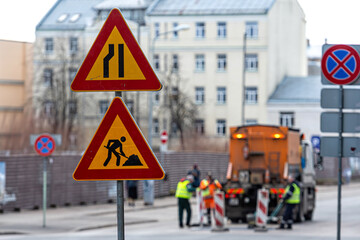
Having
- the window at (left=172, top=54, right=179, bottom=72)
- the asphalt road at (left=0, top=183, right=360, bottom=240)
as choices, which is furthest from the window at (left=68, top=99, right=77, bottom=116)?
the asphalt road at (left=0, top=183, right=360, bottom=240)

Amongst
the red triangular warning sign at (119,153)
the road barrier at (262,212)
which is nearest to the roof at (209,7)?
the road barrier at (262,212)

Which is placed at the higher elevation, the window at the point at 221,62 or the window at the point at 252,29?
the window at the point at 252,29

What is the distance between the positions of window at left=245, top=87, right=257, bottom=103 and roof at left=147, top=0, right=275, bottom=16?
22.5ft

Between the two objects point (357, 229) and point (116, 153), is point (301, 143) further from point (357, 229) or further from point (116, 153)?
point (116, 153)

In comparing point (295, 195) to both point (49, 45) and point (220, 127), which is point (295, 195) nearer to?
point (49, 45)

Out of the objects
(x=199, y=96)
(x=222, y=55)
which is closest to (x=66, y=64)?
(x=199, y=96)

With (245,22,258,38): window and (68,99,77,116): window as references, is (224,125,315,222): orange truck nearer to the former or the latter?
(68,99,77,116): window

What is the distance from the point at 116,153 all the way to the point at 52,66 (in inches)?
2384

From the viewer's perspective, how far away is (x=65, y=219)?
97.8 feet

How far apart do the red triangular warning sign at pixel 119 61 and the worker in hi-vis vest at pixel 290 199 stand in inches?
768

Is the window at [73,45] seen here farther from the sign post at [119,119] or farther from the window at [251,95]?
the sign post at [119,119]

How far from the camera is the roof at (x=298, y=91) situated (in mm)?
80812

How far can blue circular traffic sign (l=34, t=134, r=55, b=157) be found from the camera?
25.7 m

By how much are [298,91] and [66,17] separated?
2927 cm
